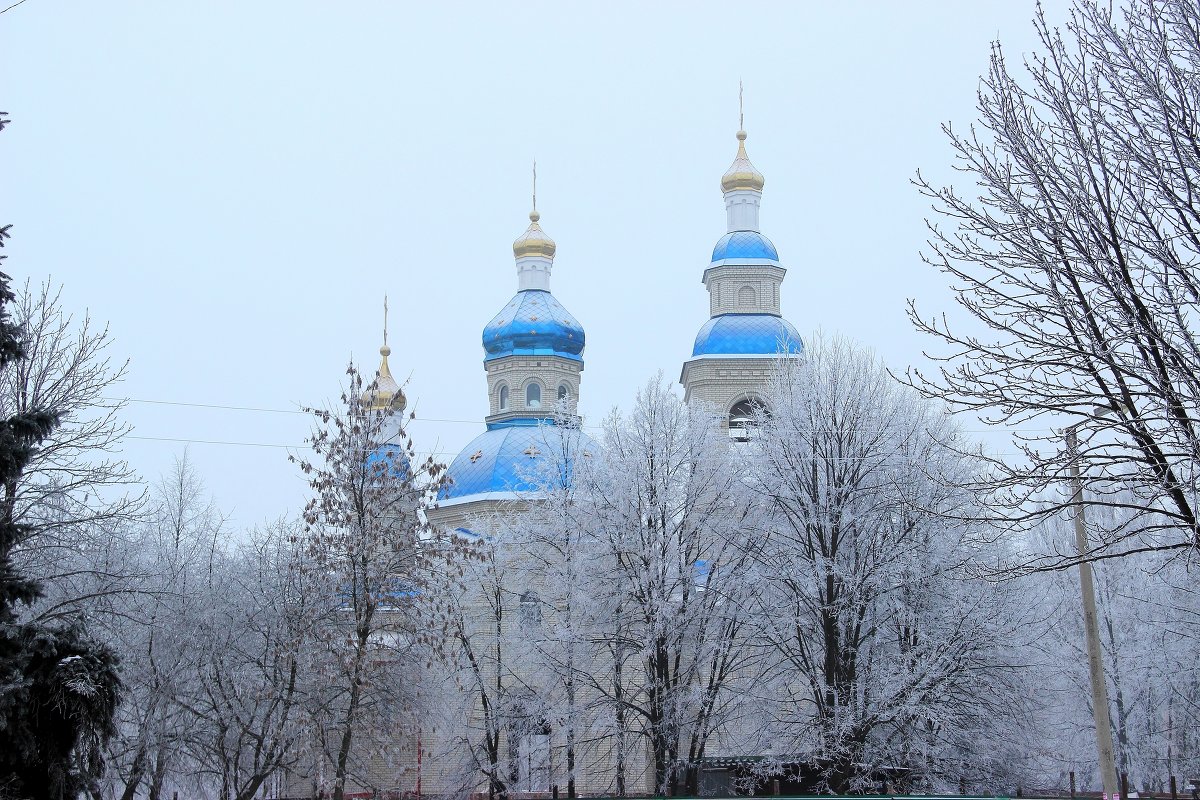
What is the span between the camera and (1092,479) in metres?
8.30

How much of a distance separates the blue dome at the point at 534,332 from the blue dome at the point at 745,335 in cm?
406

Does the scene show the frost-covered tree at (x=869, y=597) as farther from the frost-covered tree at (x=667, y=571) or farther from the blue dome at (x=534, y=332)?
the blue dome at (x=534, y=332)

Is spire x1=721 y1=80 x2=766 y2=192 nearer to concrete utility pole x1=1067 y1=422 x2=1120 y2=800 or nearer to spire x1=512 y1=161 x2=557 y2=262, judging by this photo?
spire x1=512 y1=161 x2=557 y2=262

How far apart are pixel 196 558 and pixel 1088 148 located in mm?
24775

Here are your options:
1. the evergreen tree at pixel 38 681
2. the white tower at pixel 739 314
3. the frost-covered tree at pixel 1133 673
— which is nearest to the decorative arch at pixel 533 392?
the white tower at pixel 739 314

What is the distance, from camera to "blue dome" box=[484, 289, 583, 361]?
38906mm

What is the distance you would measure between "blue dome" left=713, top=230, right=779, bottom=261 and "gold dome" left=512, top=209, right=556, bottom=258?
17.6 ft

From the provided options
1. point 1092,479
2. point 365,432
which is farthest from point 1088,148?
point 365,432

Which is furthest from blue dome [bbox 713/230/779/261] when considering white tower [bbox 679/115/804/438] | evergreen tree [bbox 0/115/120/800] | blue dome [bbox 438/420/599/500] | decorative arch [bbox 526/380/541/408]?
evergreen tree [bbox 0/115/120/800]

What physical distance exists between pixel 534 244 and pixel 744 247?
6.66 metres

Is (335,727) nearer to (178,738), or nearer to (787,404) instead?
(178,738)

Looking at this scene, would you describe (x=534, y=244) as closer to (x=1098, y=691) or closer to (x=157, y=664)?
(x=157, y=664)

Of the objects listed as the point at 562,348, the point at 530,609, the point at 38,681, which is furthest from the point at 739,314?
the point at 38,681

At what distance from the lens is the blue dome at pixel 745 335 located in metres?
36.2
